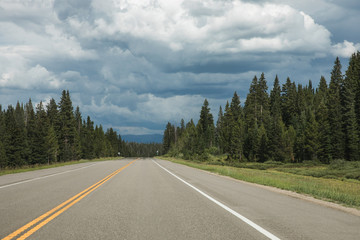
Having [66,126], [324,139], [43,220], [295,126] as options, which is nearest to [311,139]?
[324,139]

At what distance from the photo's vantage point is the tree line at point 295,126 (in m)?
62.4

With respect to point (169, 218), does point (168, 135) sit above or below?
above

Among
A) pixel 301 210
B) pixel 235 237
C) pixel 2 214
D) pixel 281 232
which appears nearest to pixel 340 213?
pixel 301 210

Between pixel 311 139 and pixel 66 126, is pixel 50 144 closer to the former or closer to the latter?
pixel 66 126

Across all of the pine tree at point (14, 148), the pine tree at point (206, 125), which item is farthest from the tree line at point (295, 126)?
the pine tree at point (14, 148)

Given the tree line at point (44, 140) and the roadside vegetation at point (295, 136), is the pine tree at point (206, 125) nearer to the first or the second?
the roadside vegetation at point (295, 136)

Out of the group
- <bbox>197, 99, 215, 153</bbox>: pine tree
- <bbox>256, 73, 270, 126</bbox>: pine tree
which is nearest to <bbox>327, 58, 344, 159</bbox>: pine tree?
<bbox>256, 73, 270, 126</bbox>: pine tree

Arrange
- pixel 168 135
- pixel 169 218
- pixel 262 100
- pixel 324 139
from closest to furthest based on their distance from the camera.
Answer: pixel 169 218 < pixel 324 139 < pixel 262 100 < pixel 168 135

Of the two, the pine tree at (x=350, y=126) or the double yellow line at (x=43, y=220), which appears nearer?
the double yellow line at (x=43, y=220)

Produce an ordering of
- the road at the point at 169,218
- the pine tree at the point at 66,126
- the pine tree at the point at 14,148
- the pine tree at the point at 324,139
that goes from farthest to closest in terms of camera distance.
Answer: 1. the pine tree at the point at 66,126
2. the pine tree at the point at 324,139
3. the pine tree at the point at 14,148
4. the road at the point at 169,218

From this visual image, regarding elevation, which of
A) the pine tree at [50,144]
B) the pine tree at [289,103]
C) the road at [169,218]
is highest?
the pine tree at [289,103]

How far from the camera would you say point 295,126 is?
9106cm

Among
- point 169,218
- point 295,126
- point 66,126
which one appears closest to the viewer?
point 169,218

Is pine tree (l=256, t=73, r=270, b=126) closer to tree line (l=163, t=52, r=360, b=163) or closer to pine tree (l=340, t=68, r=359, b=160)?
tree line (l=163, t=52, r=360, b=163)
